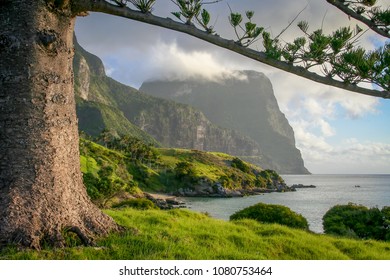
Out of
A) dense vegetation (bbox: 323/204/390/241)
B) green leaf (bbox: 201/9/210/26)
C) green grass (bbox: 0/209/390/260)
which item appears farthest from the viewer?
dense vegetation (bbox: 323/204/390/241)

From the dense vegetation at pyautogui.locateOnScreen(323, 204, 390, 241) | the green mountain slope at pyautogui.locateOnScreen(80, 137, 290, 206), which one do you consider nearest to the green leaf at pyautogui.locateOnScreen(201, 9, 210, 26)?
the dense vegetation at pyautogui.locateOnScreen(323, 204, 390, 241)

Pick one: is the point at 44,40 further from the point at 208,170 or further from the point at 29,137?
the point at 208,170

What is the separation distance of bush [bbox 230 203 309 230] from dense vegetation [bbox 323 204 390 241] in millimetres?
1938

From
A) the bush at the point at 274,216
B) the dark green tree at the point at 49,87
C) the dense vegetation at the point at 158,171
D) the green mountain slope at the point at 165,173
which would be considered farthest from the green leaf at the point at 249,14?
the green mountain slope at the point at 165,173

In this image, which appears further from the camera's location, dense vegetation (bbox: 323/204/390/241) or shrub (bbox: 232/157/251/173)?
shrub (bbox: 232/157/251/173)

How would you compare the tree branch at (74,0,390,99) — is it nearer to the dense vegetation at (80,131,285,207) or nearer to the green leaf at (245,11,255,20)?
the green leaf at (245,11,255,20)

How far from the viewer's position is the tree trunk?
21.0 ft

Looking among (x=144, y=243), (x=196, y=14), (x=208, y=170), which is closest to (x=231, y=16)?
(x=196, y=14)

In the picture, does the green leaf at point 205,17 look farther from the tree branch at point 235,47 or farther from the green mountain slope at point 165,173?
the green mountain slope at point 165,173

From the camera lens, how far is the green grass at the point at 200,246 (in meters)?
6.20

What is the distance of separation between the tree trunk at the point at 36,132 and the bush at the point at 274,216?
11.2 meters

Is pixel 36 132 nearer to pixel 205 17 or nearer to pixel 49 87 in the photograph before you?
pixel 49 87

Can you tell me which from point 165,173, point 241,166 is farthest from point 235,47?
point 241,166

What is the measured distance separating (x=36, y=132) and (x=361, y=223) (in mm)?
16474
